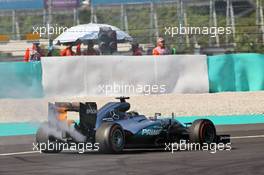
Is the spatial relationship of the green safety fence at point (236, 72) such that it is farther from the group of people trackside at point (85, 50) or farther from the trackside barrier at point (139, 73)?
the group of people trackside at point (85, 50)

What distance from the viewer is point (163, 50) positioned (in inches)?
765

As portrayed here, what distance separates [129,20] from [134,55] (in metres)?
1.41

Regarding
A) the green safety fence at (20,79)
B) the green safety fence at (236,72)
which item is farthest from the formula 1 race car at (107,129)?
the green safety fence at (236,72)

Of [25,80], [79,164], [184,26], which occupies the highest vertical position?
[184,26]

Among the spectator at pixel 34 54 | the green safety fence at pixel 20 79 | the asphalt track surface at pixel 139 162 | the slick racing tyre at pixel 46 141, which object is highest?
the spectator at pixel 34 54

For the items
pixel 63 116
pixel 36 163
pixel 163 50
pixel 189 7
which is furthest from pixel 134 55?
pixel 36 163

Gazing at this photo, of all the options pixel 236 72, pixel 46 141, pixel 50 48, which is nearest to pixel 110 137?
pixel 46 141

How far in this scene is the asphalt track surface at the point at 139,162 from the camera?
9.72 m

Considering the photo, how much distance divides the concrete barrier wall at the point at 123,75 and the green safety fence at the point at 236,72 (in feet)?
0.77

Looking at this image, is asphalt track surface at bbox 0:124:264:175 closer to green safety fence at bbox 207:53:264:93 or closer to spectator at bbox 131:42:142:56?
green safety fence at bbox 207:53:264:93

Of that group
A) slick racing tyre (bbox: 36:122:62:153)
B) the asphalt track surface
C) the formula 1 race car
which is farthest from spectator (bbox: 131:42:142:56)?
slick racing tyre (bbox: 36:122:62:153)

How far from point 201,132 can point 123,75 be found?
6.44 meters

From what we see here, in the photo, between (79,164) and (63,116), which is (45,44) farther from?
(79,164)

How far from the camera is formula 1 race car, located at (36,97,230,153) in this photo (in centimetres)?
1152
